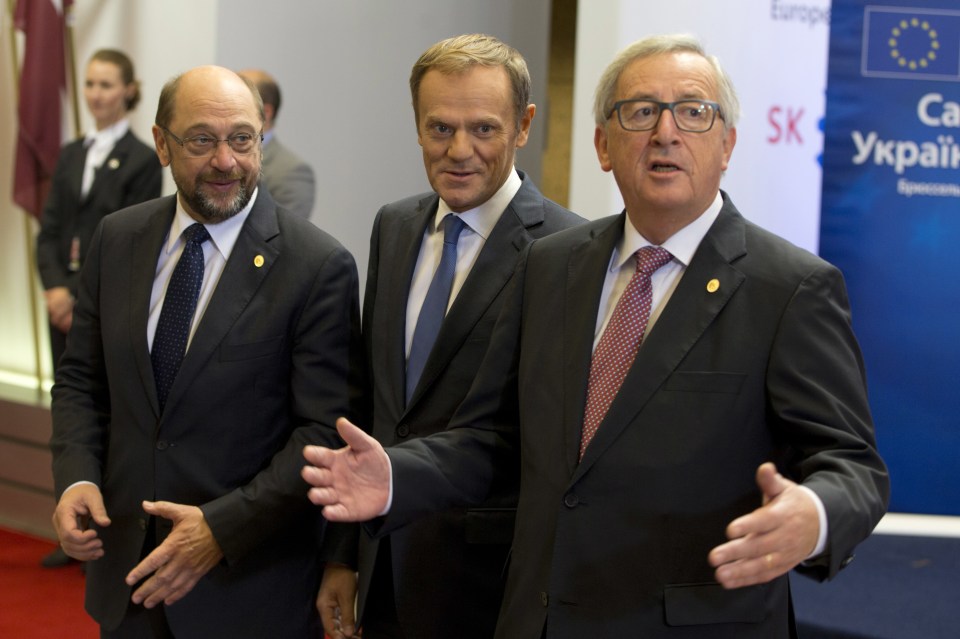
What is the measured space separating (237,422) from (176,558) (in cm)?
28

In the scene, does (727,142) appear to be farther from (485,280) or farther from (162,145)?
(162,145)

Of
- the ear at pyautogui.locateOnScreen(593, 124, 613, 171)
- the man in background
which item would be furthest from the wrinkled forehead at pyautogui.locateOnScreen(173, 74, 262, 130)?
the man in background

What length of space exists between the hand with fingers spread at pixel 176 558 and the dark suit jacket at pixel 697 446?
51cm

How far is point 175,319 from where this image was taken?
2.32m

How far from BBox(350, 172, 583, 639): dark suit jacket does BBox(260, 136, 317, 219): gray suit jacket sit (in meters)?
2.63

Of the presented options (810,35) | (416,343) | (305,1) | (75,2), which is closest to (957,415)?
(810,35)

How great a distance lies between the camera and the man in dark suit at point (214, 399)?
7.42 ft

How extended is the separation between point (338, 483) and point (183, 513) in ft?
1.76

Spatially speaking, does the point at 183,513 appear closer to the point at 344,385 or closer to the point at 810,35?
the point at 344,385

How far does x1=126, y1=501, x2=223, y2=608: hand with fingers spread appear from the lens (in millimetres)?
2162

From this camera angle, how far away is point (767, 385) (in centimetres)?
174

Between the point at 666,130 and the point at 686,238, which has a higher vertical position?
the point at 666,130

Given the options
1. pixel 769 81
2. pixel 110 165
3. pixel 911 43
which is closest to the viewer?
pixel 911 43

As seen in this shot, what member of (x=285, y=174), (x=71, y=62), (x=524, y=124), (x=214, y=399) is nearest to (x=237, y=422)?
(x=214, y=399)
